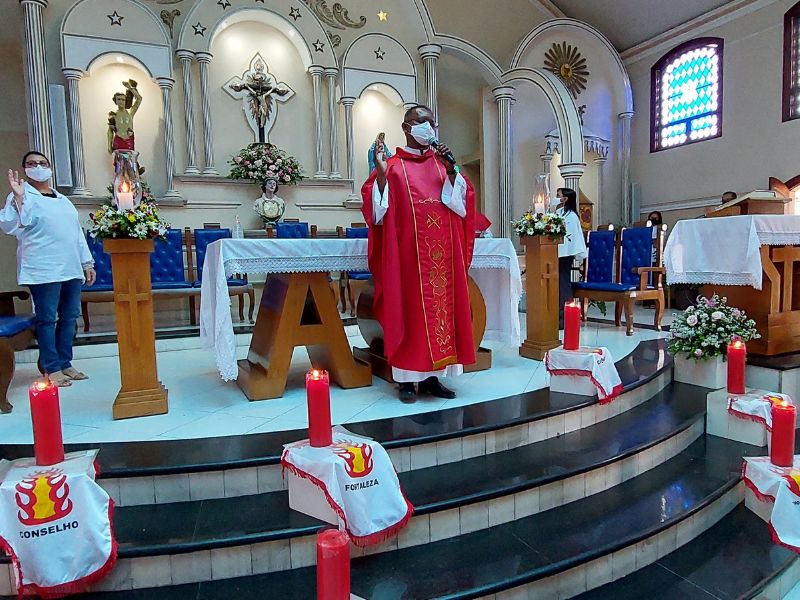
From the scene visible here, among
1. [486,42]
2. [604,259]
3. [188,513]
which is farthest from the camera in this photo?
[486,42]

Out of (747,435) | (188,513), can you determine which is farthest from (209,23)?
(747,435)

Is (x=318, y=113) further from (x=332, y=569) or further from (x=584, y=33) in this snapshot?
(x=332, y=569)

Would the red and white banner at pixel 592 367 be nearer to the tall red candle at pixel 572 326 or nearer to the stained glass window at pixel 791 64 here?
the tall red candle at pixel 572 326

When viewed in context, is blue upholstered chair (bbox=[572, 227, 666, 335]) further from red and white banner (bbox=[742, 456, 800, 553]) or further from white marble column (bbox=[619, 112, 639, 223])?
white marble column (bbox=[619, 112, 639, 223])

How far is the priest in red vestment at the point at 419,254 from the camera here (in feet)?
9.27

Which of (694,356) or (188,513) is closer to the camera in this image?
(188,513)

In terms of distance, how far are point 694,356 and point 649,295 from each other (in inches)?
66.4

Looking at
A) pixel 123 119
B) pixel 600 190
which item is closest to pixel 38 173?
pixel 123 119

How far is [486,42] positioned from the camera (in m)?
8.67

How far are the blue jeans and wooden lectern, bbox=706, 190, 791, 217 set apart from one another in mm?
4569

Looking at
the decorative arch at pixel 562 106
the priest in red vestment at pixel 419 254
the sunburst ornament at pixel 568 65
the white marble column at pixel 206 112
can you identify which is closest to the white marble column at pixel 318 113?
the white marble column at pixel 206 112

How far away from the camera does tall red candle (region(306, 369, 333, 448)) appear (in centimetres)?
182

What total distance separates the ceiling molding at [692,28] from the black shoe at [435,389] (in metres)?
8.47

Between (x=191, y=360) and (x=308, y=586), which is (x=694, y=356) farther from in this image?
(x=191, y=360)
